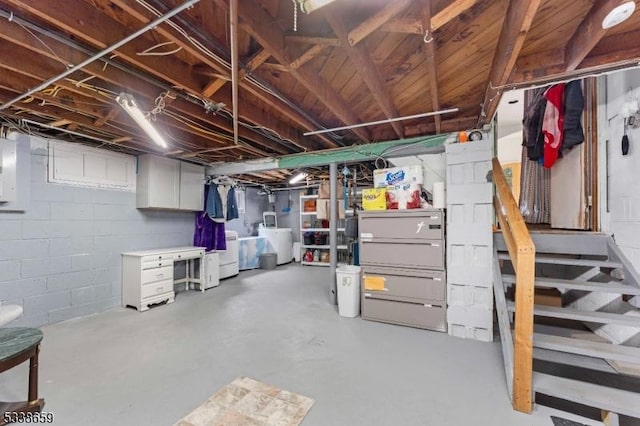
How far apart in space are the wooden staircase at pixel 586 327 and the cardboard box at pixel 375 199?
1.35 m

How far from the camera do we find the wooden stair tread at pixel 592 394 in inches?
65.7

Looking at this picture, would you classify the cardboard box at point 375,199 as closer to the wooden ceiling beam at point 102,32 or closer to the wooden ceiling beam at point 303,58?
the wooden ceiling beam at point 303,58

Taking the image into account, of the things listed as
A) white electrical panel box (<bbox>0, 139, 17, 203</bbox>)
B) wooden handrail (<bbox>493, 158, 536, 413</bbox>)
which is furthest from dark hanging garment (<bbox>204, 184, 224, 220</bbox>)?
wooden handrail (<bbox>493, 158, 536, 413</bbox>)

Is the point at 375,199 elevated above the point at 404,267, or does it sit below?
above

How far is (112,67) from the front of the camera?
88.8 inches

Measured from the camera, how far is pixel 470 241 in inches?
125

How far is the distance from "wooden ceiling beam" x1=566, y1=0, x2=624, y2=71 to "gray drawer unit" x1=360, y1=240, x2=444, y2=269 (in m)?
2.02

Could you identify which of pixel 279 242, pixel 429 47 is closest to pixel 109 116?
pixel 429 47

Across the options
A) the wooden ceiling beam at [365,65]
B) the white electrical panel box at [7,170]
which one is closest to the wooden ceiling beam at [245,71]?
the wooden ceiling beam at [365,65]

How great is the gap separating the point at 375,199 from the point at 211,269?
3.60 metres

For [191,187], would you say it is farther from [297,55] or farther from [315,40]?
[315,40]

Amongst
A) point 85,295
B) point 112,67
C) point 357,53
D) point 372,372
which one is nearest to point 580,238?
point 372,372

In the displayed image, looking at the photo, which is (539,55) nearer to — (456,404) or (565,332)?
(565,332)

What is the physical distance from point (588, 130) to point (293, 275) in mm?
5608
